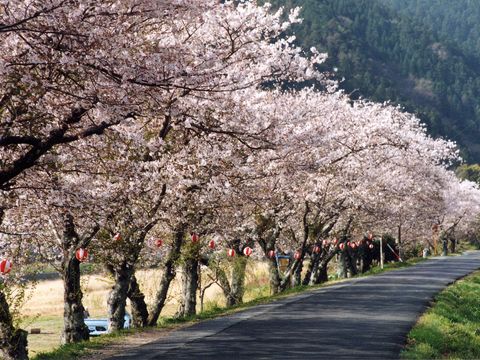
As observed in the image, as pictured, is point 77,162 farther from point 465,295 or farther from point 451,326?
point 465,295

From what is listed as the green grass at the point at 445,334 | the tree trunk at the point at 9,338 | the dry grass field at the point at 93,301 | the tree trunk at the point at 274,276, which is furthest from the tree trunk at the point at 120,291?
the tree trunk at the point at 274,276

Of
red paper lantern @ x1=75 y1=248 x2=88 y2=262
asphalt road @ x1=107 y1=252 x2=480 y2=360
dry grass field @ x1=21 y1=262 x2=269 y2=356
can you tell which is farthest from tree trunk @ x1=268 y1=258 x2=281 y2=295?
red paper lantern @ x1=75 y1=248 x2=88 y2=262

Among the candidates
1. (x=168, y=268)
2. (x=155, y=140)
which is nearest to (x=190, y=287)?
(x=168, y=268)

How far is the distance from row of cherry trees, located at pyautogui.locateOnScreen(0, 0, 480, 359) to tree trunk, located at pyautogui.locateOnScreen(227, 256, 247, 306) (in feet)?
0.23

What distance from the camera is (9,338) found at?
1443cm

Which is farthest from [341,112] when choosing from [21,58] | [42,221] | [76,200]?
[21,58]

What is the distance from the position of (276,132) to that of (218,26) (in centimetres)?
273

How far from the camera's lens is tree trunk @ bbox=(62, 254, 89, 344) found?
16625 millimetres

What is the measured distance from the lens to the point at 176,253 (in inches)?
781

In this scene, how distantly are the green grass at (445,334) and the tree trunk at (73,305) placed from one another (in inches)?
306

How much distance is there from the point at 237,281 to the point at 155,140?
17.0 metres

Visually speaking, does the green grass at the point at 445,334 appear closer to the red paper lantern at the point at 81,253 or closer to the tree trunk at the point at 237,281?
the red paper lantern at the point at 81,253

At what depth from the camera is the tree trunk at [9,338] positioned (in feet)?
46.6

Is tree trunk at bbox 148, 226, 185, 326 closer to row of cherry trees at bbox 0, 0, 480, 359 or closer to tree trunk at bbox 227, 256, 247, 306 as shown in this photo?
row of cherry trees at bbox 0, 0, 480, 359
